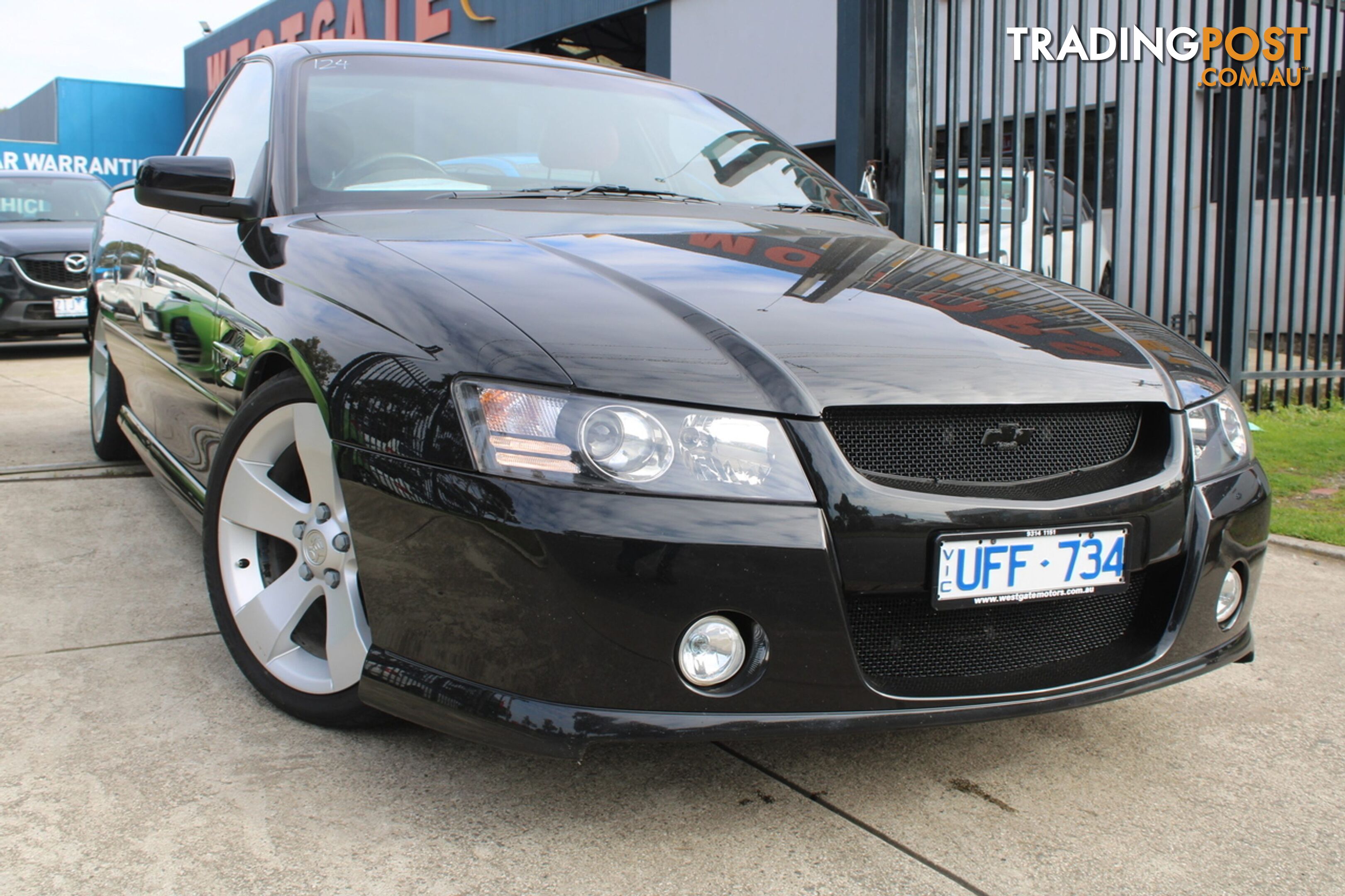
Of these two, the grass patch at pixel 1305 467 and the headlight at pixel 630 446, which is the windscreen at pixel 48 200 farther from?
the headlight at pixel 630 446

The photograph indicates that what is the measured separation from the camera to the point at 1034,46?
5961 mm

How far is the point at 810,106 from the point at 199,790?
Result: 38.5 feet

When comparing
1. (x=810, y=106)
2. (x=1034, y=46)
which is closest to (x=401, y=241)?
(x=1034, y=46)

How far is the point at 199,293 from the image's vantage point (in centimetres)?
284

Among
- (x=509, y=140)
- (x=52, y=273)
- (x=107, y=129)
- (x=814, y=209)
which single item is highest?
(x=107, y=129)

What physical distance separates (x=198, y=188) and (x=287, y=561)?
3.19 ft

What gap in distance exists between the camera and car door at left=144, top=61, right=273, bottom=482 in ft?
8.92

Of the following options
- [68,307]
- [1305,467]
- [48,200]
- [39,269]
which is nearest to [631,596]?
[1305,467]

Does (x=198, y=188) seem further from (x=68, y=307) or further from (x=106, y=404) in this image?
(x=68, y=307)

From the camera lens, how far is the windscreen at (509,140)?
2758 mm

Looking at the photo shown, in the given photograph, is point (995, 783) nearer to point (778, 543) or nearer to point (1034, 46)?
point (778, 543)

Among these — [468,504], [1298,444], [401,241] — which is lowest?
[1298,444]

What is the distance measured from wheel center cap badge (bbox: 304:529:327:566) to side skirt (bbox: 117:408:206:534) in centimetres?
42
